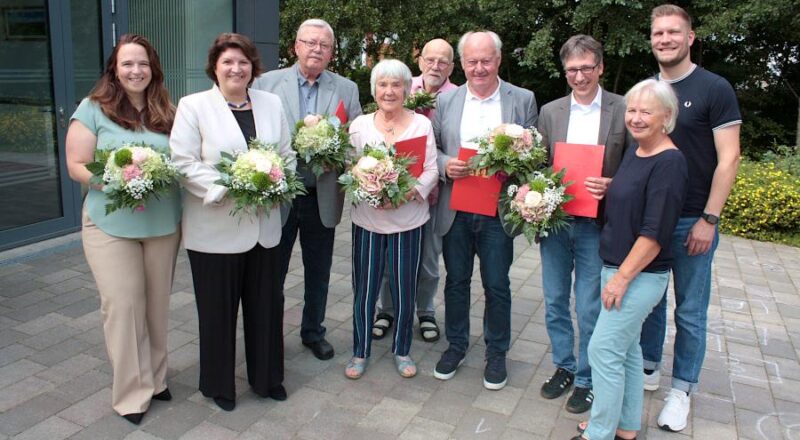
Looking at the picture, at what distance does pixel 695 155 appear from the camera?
3.34 meters

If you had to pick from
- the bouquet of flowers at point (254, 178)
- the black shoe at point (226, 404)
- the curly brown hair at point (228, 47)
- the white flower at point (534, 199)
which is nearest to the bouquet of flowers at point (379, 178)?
the bouquet of flowers at point (254, 178)

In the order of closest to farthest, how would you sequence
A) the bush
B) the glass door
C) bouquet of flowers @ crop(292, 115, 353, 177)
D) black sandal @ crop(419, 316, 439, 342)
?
bouquet of flowers @ crop(292, 115, 353, 177)
black sandal @ crop(419, 316, 439, 342)
the glass door
the bush

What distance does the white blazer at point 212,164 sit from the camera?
3.22 m

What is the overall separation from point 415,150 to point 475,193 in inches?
17.1

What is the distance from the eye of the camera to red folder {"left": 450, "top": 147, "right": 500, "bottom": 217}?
12.1 feet

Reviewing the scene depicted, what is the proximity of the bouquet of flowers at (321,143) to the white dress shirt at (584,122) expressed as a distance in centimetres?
128

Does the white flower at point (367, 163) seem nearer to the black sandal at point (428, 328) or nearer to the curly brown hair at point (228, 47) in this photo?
the curly brown hair at point (228, 47)

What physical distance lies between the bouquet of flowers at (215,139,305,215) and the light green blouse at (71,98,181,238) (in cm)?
39

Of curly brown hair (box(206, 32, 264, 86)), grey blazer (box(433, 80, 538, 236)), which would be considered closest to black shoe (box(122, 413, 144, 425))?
curly brown hair (box(206, 32, 264, 86))

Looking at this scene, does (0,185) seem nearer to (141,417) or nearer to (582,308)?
(141,417)

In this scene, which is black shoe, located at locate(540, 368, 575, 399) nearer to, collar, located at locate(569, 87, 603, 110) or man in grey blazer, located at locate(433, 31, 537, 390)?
man in grey blazer, located at locate(433, 31, 537, 390)

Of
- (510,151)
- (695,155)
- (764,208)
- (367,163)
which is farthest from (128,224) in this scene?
(764,208)

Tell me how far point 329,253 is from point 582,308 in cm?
167

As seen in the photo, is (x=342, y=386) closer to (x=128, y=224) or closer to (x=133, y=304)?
(x=133, y=304)
